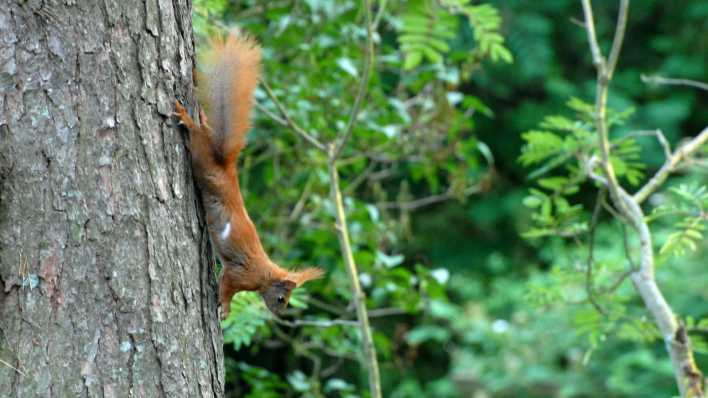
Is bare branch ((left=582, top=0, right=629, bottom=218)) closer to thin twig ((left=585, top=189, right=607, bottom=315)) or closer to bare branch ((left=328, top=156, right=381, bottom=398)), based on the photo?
thin twig ((left=585, top=189, right=607, bottom=315))

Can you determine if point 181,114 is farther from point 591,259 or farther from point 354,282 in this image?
point 591,259

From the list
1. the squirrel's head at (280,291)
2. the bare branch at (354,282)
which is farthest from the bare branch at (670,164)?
the squirrel's head at (280,291)

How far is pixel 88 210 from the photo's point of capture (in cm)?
149

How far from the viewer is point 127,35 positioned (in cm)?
154

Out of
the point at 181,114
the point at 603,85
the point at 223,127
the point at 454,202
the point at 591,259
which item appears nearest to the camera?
the point at 181,114

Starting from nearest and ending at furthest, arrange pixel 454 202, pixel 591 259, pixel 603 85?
pixel 603 85, pixel 591 259, pixel 454 202

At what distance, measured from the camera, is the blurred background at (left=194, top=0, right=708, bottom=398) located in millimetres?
2770

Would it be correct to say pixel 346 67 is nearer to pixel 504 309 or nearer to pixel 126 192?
pixel 126 192

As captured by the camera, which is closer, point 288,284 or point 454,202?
point 288,284

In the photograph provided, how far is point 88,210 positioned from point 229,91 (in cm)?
40

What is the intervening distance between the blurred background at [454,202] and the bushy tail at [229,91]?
0.49 meters

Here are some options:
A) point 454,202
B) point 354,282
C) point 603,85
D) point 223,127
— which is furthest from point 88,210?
point 454,202

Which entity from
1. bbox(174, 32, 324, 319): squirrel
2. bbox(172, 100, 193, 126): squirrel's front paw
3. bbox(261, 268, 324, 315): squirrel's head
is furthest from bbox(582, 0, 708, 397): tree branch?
bbox(172, 100, 193, 126): squirrel's front paw

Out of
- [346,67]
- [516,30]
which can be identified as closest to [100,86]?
[346,67]
